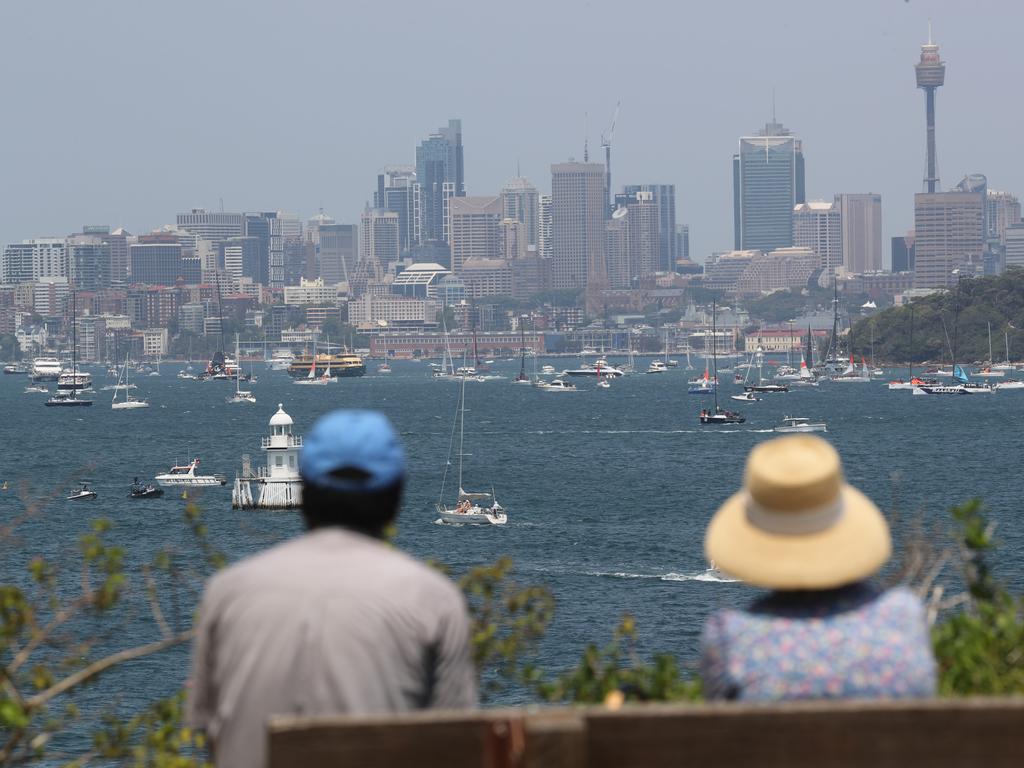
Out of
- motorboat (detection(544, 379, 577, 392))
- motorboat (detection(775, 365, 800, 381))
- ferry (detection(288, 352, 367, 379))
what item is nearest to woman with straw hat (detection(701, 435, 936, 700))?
motorboat (detection(544, 379, 577, 392))

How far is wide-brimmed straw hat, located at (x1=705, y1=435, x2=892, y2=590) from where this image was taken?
131 inches

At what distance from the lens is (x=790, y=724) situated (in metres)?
2.92

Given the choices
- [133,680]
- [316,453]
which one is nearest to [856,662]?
[316,453]

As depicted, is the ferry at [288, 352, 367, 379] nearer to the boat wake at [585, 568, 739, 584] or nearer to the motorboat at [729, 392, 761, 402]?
the motorboat at [729, 392, 761, 402]

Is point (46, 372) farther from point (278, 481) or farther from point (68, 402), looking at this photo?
point (278, 481)

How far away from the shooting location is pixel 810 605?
3.39 m

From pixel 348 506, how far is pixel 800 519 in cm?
82

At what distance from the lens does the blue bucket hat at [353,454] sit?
3260mm

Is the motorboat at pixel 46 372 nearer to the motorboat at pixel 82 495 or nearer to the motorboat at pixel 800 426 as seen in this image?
the motorboat at pixel 800 426

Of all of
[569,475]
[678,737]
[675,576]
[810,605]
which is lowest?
[675,576]

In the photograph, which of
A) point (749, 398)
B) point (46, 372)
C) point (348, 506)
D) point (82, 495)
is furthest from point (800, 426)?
point (46, 372)

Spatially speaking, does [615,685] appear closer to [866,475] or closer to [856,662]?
[856,662]

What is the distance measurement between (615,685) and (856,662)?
145 centimetres

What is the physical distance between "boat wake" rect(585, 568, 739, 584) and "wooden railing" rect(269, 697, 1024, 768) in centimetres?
3231
